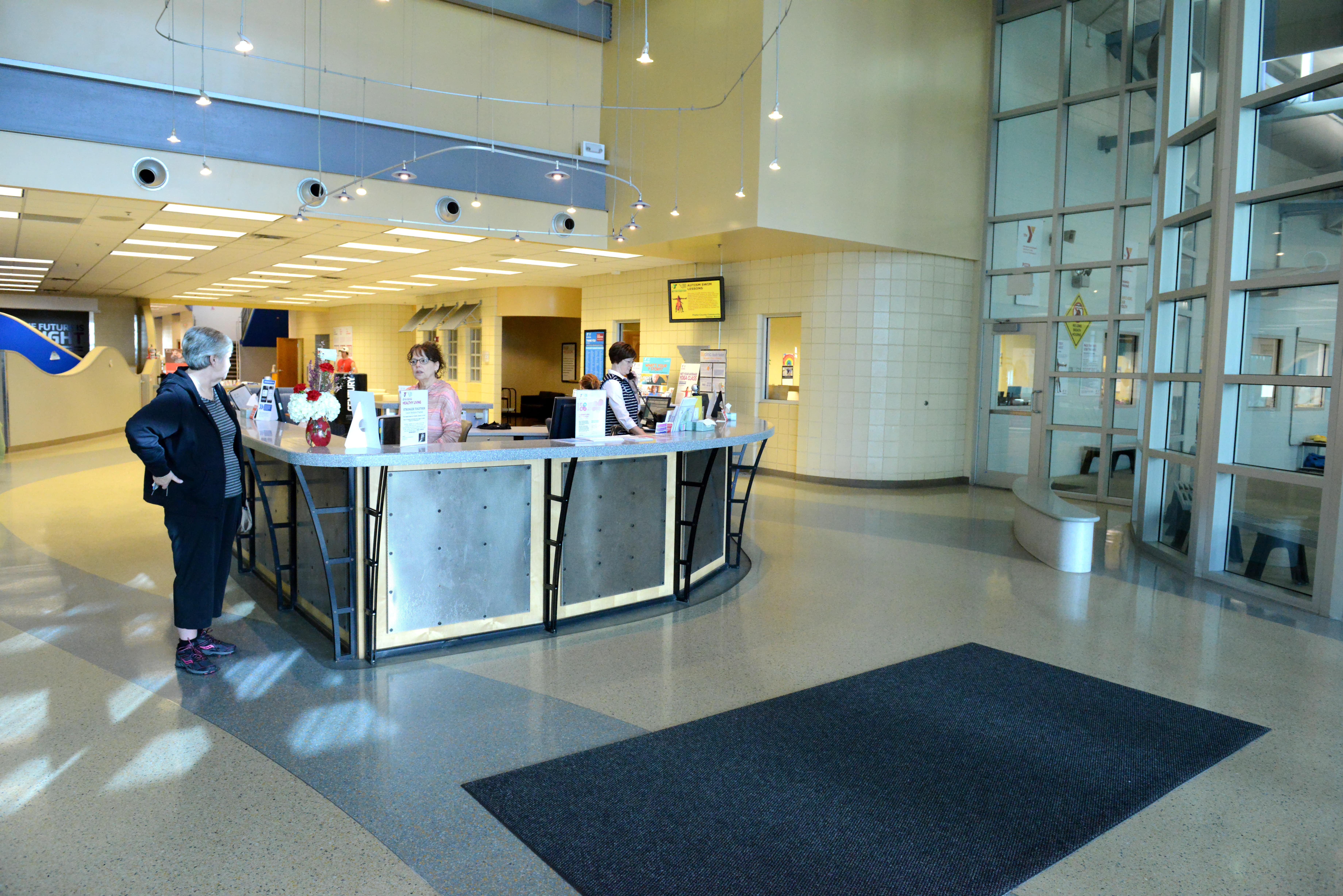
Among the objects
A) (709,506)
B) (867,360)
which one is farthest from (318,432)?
(867,360)

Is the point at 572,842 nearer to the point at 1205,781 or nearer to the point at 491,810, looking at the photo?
the point at 491,810

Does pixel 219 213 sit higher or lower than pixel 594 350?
higher

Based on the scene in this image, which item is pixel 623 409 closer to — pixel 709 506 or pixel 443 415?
pixel 709 506

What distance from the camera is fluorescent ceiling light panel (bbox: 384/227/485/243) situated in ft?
32.1

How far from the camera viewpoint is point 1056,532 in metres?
6.38

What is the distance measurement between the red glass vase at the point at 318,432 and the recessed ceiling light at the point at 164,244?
8576mm

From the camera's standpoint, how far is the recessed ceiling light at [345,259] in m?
12.1

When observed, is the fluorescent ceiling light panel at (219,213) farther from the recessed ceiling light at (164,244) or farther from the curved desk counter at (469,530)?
the curved desk counter at (469,530)

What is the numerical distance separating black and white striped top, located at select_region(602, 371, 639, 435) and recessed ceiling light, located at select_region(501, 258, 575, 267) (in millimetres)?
6053

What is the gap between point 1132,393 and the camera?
31.6 feet

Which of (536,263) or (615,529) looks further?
(536,263)

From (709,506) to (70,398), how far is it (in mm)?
13559

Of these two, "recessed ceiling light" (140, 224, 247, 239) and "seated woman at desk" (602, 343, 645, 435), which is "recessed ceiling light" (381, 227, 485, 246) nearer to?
"recessed ceiling light" (140, 224, 247, 239)

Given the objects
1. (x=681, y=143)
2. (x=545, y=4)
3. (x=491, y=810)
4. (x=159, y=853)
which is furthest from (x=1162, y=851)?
(x=545, y=4)
